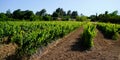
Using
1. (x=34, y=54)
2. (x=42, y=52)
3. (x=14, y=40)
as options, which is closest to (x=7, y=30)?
(x=14, y=40)

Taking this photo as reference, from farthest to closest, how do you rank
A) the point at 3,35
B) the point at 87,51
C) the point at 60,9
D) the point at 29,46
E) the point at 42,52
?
the point at 60,9 → the point at 3,35 → the point at 87,51 → the point at 42,52 → the point at 29,46

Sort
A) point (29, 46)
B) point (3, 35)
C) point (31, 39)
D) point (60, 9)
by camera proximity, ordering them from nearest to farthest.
Result: point (29, 46), point (31, 39), point (3, 35), point (60, 9)

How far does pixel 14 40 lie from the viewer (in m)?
16.0

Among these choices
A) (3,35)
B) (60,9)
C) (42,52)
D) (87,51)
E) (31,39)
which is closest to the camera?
(31,39)

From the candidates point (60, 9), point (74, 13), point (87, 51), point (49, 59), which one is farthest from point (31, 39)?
point (74, 13)

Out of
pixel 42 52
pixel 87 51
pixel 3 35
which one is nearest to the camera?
pixel 42 52

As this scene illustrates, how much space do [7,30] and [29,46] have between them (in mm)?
6492

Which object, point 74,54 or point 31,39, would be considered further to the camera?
point 74,54

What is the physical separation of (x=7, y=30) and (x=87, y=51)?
22.5ft

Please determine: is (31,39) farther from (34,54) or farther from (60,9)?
(60,9)

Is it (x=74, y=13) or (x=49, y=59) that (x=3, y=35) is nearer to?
(x=49, y=59)

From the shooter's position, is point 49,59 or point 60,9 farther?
point 60,9

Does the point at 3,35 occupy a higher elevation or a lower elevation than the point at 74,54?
higher

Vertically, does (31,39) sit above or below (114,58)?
above
